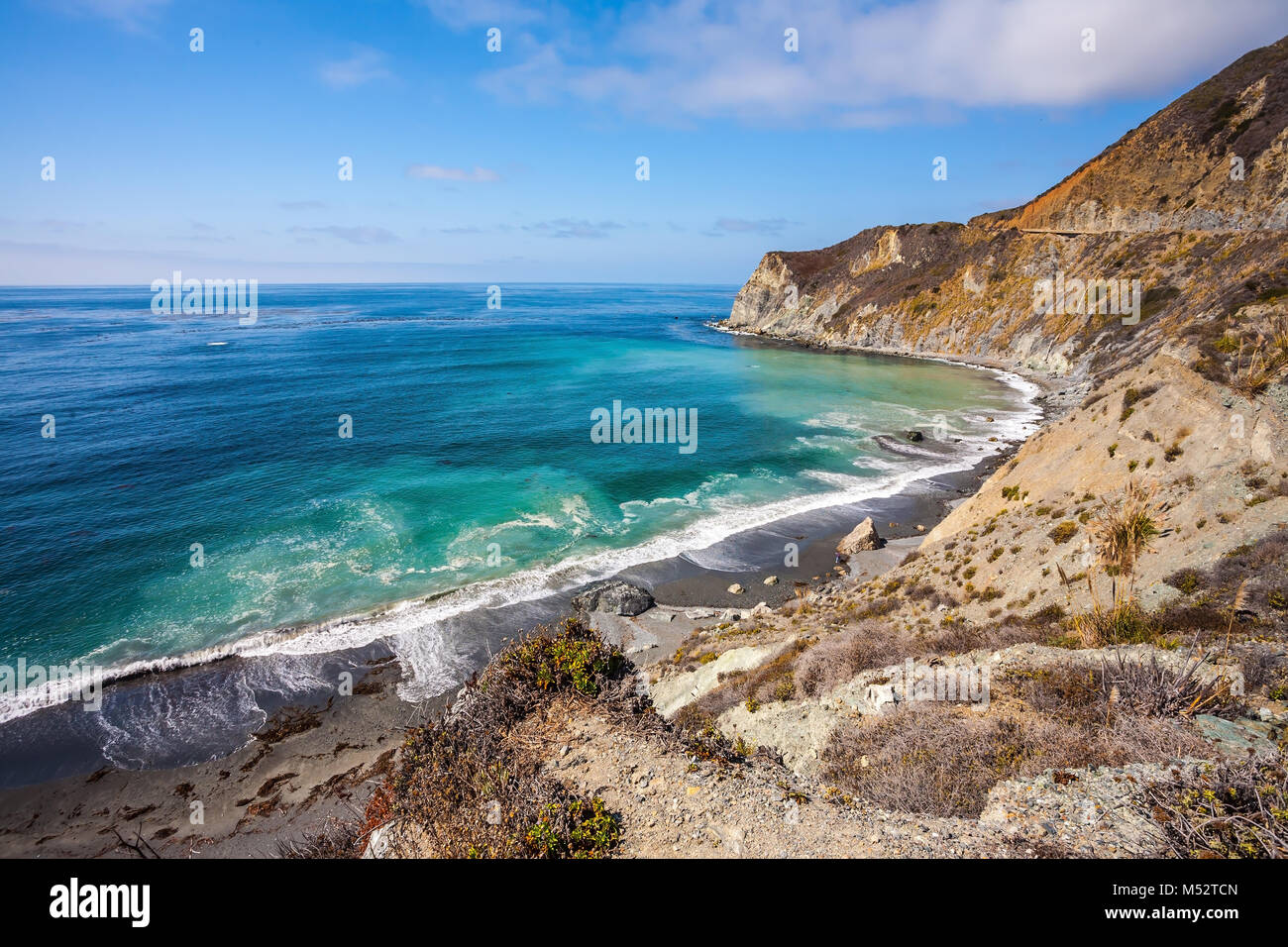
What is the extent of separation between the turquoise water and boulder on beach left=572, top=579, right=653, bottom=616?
220cm

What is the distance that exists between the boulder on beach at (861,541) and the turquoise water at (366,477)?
518cm

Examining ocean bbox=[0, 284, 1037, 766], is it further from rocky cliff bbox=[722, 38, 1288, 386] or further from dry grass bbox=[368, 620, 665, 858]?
rocky cliff bbox=[722, 38, 1288, 386]

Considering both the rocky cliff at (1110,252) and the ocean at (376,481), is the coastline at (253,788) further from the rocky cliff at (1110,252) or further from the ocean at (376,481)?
the rocky cliff at (1110,252)

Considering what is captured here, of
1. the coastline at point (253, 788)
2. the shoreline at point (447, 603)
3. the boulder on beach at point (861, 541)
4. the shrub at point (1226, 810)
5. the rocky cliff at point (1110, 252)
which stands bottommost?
the coastline at point (253, 788)

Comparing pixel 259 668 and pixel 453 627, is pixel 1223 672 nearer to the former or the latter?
pixel 453 627

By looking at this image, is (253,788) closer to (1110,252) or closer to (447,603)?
(447,603)

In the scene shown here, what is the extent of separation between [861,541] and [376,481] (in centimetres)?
2968

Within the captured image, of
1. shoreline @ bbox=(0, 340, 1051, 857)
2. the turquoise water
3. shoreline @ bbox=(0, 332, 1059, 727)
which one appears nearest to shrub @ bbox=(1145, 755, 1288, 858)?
shoreline @ bbox=(0, 340, 1051, 857)

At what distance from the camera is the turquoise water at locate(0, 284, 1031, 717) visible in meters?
22.7

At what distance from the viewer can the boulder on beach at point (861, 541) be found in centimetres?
2648

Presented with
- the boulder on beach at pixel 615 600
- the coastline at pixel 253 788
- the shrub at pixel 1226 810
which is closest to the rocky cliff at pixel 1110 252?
the boulder on beach at pixel 615 600

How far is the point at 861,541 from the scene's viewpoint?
2658 cm
